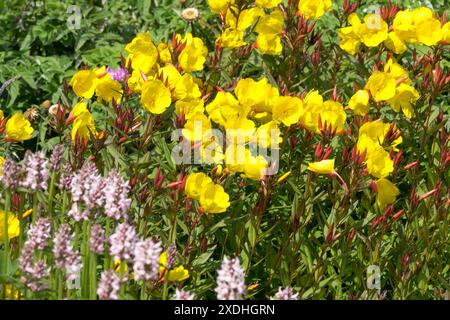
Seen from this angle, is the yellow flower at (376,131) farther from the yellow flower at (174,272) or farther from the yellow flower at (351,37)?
the yellow flower at (174,272)

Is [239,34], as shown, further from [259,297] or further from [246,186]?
[259,297]

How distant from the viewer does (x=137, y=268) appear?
8.51 feet

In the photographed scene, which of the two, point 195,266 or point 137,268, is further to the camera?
point 195,266

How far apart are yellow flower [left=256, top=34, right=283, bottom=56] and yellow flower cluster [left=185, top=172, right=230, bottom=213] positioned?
3.28 ft

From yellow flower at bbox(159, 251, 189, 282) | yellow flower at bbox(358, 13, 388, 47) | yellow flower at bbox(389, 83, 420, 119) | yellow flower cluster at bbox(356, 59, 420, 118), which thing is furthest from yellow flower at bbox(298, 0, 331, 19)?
yellow flower at bbox(159, 251, 189, 282)

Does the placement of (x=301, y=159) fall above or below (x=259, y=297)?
above

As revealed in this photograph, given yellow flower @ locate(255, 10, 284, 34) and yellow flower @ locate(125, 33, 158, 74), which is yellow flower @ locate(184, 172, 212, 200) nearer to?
yellow flower @ locate(125, 33, 158, 74)

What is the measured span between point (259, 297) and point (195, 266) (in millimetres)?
494

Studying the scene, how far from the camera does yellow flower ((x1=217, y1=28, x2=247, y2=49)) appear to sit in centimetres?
411

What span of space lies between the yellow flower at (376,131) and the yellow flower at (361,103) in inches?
6.8

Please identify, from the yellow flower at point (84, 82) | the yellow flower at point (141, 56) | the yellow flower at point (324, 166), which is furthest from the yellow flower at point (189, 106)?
the yellow flower at point (324, 166)

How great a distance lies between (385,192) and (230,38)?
1.04 m

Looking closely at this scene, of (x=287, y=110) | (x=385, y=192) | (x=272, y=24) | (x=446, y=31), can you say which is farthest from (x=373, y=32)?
(x=385, y=192)

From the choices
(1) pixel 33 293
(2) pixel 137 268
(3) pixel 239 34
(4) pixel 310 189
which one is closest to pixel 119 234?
(2) pixel 137 268
